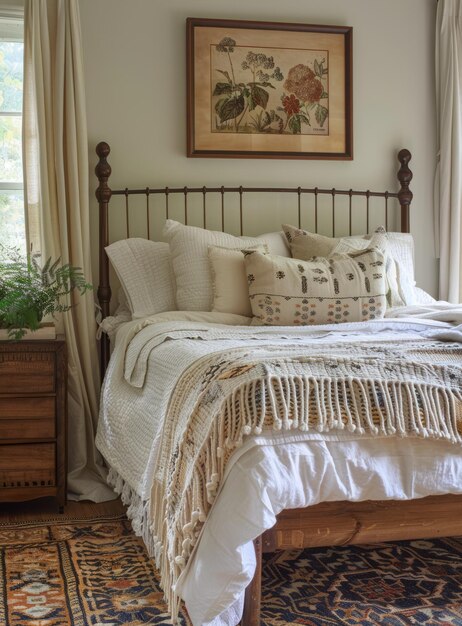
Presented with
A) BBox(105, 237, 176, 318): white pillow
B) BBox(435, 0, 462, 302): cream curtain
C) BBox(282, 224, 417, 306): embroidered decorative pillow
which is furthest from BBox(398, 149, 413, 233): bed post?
BBox(105, 237, 176, 318): white pillow

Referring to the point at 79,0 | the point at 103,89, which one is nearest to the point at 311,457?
the point at 103,89

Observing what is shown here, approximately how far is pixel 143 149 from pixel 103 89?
1.02ft

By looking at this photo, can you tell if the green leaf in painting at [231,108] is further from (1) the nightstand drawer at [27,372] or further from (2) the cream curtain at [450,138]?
(1) the nightstand drawer at [27,372]

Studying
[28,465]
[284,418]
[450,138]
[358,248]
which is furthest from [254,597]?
[450,138]

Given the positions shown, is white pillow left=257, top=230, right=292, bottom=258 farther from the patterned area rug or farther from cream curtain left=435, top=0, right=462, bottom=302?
the patterned area rug

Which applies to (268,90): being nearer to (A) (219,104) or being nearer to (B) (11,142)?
(A) (219,104)

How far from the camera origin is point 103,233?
11.5 ft

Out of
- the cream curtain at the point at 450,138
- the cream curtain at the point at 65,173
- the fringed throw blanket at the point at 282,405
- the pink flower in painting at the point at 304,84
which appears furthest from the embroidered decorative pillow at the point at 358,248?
the fringed throw blanket at the point at 282,405

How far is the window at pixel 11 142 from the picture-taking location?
3.50 metres

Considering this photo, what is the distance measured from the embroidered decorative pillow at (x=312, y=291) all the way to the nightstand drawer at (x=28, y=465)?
0.92 metres

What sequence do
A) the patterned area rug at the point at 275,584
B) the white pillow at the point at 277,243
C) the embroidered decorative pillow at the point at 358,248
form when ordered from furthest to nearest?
the white pillow at the point at 277,243 < the embroidered decorative pillow at the point at 358,248 < the patterned area rug at the point at 275,584

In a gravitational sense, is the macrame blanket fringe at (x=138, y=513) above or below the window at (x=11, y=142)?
below

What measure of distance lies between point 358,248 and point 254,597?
190cm

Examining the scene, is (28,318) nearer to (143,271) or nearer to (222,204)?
(143,271)
